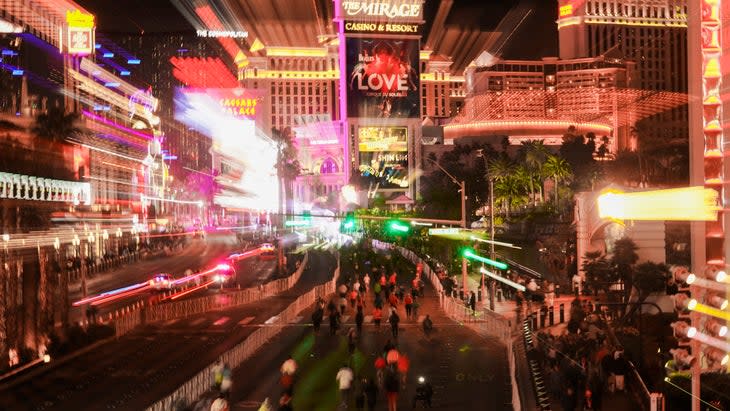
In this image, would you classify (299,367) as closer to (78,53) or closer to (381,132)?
(78,53)

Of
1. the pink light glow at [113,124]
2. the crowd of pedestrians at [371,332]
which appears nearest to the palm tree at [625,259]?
the crowd of pedestrians at [371,332]

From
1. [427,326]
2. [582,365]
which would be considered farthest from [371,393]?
[427,326]

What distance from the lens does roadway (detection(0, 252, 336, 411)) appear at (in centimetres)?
2175

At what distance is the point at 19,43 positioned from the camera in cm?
4731

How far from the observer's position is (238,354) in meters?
24.7

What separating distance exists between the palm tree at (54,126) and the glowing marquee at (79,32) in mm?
22820

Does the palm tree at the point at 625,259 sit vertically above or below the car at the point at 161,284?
above

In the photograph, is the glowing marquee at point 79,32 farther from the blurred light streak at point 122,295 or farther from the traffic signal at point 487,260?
the traffic signal at point 487,260

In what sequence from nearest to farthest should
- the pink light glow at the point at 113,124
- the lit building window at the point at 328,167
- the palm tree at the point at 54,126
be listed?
the palm tree at the point at 54,126
the pink light glow at the point at 113,124
the lit building window at the point at 328,167

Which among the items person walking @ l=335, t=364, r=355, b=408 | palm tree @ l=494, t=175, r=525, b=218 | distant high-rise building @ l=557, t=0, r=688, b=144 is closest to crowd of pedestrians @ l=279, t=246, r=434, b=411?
person walking @ l=335, t=364, r=355, b=408

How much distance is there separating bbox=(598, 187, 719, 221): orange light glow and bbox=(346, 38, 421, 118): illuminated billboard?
87603 mm

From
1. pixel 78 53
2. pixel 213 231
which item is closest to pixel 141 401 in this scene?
pixel 78 53

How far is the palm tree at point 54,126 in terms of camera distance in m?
38.7

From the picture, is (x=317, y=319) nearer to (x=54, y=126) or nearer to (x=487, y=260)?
(x=487, y=260)
